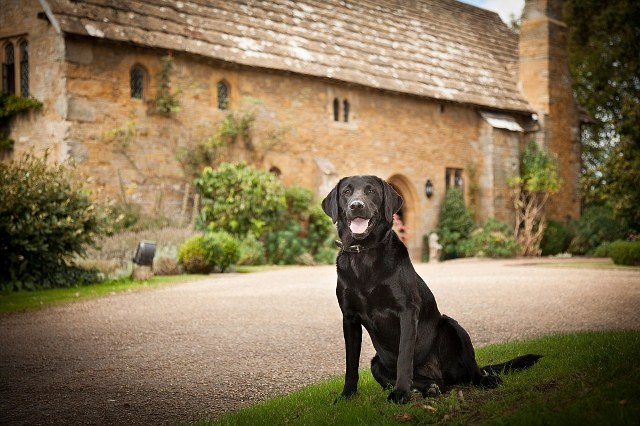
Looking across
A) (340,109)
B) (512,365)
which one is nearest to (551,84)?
(340,109)

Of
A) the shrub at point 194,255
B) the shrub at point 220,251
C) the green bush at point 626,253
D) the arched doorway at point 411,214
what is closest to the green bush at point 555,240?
the arched doorway at point 411,214

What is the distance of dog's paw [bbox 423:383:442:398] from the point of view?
4109mm

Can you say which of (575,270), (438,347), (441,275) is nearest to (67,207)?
(441,275)

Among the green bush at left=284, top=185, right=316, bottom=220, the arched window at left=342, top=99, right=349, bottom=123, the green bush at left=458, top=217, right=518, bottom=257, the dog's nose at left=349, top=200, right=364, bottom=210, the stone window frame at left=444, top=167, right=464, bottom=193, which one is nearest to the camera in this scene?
the dog's nose at left=349, top=200, right=364, bottom=210

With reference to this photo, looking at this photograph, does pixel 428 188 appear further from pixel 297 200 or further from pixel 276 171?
pixel 276 171

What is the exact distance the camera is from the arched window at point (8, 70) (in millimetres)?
16312

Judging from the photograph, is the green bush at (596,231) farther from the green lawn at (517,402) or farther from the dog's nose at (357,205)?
the dog's nose at (357,205)

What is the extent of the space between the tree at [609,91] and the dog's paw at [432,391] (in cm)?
1367

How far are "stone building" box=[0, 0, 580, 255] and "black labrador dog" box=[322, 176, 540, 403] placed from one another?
10613 millimetres

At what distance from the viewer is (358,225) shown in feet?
13.2

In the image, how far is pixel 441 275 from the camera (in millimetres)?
13539

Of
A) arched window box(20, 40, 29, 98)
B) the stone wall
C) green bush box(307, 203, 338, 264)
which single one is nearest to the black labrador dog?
the stone wall

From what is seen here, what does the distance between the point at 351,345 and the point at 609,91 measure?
2555cm

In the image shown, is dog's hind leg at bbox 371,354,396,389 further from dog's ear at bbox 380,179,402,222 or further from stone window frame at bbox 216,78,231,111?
stone window frame at bbox 216,78,231,111
